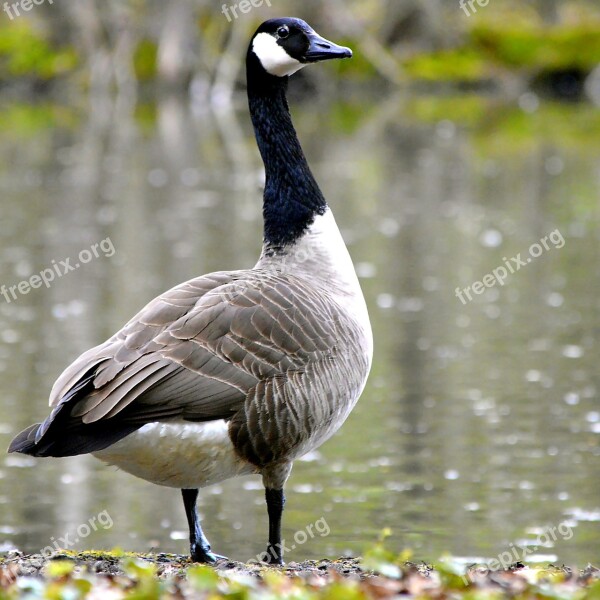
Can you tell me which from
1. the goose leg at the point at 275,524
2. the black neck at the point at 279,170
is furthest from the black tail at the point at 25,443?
the black neck at the point at 279,170

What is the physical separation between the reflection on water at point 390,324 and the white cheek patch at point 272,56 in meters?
3.42

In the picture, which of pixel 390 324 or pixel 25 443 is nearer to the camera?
pixel 25 443

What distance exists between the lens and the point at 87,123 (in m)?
44.8

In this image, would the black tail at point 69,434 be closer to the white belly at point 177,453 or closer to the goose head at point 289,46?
the white belly at point 177,453

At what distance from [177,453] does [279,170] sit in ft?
7.67

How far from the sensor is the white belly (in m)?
6.18

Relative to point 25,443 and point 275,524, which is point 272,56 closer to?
point 275,524

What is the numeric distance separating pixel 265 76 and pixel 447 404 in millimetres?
5422

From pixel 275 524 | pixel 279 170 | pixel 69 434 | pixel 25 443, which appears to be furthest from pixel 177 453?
pixel 279 170

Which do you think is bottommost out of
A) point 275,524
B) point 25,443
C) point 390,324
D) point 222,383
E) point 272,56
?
point 275,524

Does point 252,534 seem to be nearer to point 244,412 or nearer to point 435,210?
point 244,412

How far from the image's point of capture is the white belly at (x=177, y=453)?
618cm

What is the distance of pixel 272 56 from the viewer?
7.92 metres

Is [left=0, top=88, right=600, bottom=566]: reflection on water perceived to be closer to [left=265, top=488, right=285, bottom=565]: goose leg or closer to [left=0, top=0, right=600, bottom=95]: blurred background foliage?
[left=265, top=488, right=285, bottom=565]: goose leg
